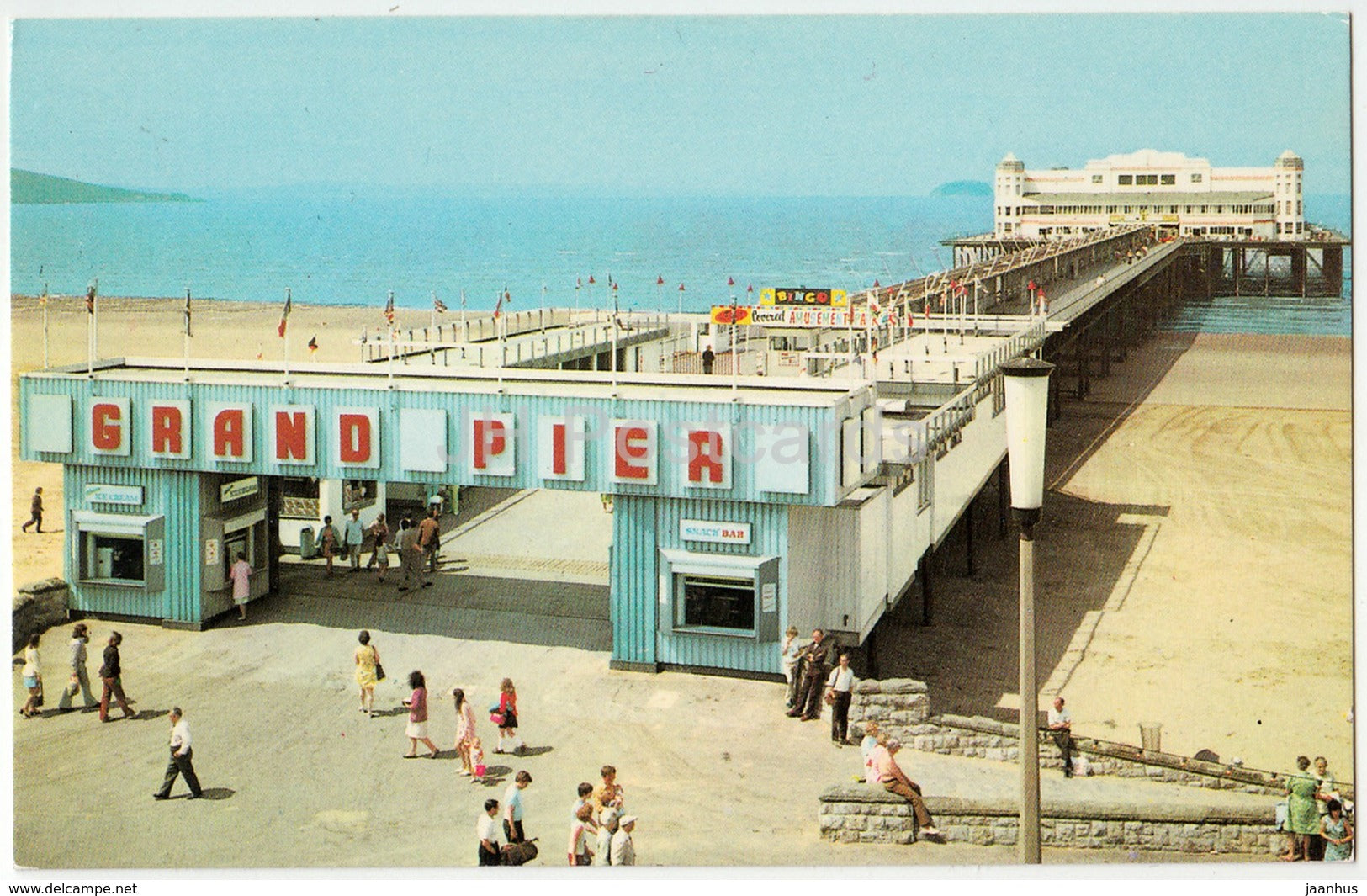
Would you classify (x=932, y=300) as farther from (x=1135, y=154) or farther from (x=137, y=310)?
(x=1135, y=154)

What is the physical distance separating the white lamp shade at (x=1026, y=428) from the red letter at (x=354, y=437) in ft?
42.0

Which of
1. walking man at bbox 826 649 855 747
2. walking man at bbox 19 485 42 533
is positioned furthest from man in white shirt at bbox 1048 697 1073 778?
walking man at bbox 19 485 42 533

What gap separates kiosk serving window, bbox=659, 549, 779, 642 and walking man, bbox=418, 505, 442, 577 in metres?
5.94

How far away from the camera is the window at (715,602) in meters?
20.4

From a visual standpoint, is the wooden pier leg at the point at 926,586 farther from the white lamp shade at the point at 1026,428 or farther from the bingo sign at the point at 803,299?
the white lamp shade at the point at 1026,428

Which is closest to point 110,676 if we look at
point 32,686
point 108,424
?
point 32,686

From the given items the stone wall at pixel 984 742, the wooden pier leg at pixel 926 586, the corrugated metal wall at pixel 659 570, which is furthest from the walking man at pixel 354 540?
the stone wall at pixel 984 742

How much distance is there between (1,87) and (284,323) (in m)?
6.15

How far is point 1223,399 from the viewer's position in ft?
171

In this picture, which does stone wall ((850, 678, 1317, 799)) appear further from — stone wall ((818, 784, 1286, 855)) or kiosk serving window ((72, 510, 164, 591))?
kiosk serving window ((72, 510, 164, 591))

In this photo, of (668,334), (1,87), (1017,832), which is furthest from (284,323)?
(668,334)

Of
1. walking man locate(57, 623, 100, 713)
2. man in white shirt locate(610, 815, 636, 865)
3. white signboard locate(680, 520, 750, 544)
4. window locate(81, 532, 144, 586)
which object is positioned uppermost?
white signboard locate(680, 520, 750, 544)

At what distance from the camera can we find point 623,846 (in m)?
14.4

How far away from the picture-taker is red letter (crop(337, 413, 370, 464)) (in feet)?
71.5
